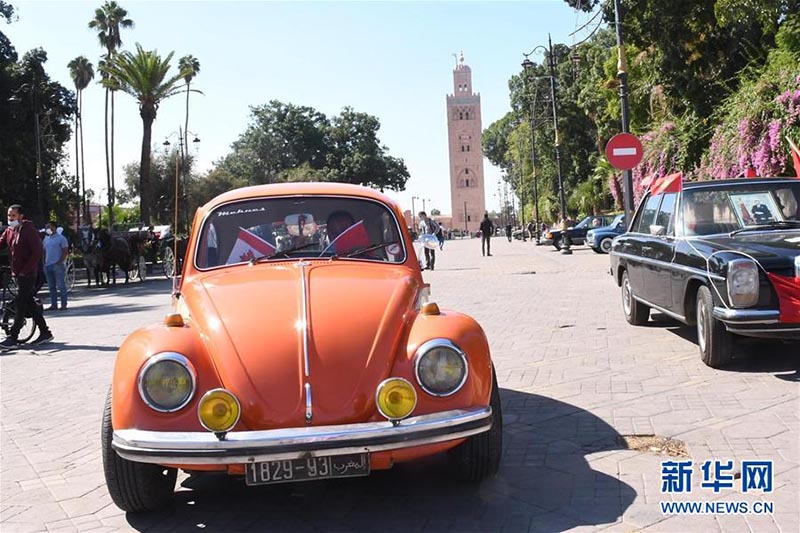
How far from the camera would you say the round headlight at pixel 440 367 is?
12.3ft

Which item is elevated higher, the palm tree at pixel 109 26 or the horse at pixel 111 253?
the palm tree at pixel 109 26

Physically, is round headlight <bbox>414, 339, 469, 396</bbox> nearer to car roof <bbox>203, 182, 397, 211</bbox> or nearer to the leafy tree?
car roof <bbox>203, 182, 397, 211</bbox>

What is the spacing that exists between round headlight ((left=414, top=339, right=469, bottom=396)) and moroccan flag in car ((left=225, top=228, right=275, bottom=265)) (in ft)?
5.68

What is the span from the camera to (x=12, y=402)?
7.22m

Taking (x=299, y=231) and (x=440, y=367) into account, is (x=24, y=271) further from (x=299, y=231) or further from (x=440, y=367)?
(x=440, y=367)

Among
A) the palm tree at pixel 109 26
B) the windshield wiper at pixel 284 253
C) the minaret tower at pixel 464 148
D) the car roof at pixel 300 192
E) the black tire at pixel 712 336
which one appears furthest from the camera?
the minaret tower at pixel 464 148

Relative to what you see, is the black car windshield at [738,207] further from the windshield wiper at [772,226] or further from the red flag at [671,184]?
the red flag at [671,184]

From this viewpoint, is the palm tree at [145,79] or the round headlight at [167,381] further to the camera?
the palm tree at [145,79]

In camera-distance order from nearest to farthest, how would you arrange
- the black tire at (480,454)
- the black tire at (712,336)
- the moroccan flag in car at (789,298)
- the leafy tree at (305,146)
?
the black tire at (480,454) → the moroccan flag in car at (789,298) → the black tire at (712,336) → the leafy tree at (305,146)

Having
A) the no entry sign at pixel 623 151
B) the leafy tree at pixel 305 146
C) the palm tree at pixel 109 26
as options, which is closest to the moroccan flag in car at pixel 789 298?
the no entry sign at pixel 623 151

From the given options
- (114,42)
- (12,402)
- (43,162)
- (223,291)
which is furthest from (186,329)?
(114,42)

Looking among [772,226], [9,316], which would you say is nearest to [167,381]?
[772,226]

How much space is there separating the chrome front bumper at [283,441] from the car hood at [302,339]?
11 centimetres

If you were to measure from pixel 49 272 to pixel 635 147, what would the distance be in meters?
11.9
